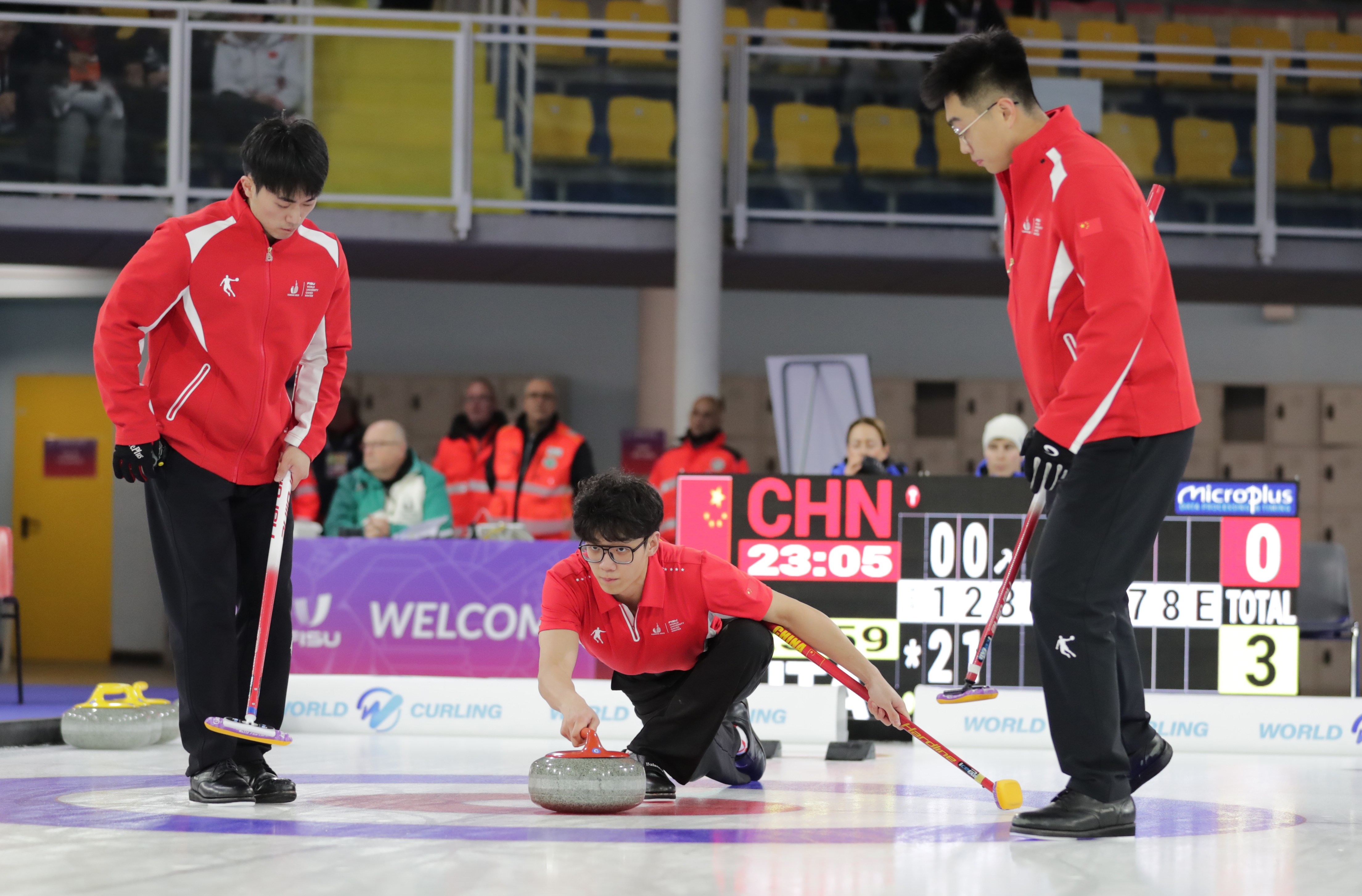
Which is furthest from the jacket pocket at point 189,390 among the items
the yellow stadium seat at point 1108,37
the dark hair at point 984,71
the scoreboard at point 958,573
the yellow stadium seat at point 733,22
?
the yellow stadium seat at point 1108,37

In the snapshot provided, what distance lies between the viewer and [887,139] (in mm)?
9320

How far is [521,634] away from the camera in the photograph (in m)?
6.88

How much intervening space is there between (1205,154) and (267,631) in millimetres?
7741

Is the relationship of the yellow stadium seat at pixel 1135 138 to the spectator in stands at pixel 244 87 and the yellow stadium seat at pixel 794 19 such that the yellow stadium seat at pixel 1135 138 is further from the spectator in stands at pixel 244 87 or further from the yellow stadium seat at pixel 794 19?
the spectator in stands at pixel 244 87

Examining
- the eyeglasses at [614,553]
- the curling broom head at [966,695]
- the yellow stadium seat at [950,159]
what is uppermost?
the yellow stadium seat at [950,159]

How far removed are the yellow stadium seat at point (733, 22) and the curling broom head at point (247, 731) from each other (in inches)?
264

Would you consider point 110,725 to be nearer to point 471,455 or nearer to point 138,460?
point 138,460

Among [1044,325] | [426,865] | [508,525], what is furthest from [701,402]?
[426,865]

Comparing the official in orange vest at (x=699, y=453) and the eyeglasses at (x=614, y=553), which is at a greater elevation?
the official in orange vest at (x=699, y=453)

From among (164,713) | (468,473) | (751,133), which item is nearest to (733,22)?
A: (751,133)

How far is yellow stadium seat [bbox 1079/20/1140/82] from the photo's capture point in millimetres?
11375

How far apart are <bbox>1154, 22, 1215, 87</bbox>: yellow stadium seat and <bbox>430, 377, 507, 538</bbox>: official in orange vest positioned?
16.0 feet

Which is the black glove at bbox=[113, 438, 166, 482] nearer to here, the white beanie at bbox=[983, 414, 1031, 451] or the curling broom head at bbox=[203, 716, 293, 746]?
the curling broom head at bbox=[203, 716, 293, 746]

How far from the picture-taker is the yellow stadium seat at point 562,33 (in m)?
9.14
